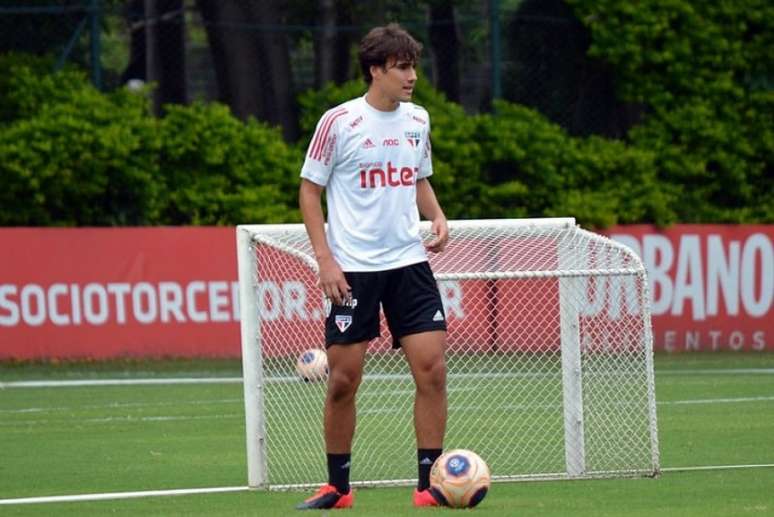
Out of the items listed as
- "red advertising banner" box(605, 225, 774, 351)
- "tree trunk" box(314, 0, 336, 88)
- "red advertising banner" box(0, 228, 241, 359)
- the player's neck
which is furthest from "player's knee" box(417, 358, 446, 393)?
"tree trunk" box(314, 0, 336, 88)

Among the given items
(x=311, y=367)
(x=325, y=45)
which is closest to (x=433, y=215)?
(x=311, y=367)

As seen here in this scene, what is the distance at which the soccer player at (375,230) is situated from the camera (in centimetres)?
843

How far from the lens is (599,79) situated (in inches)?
966

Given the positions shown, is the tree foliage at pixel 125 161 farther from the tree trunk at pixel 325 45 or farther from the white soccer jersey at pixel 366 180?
the white soccer jersey at pixel 366 180

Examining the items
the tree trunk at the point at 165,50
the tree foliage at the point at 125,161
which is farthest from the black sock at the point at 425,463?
the tree trunk at the point at 165,50

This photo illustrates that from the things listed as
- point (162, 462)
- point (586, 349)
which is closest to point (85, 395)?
point (162, 462)

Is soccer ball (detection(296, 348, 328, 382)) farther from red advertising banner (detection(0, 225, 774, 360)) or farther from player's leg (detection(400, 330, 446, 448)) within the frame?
red advertising banner (detection(0, 225, 774, 360))

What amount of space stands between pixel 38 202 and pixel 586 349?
1137cm

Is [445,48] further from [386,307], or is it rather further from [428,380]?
[428,380]

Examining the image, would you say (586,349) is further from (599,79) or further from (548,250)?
(599,79)

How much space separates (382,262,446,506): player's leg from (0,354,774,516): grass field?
0.35 metres

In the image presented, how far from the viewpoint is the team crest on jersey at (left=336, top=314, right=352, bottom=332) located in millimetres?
Answer: 8430

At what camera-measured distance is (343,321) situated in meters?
8.43

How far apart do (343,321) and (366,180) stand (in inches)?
25.8
